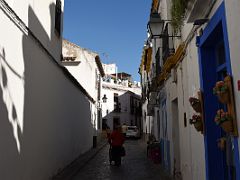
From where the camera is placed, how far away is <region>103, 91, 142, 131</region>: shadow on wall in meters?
46.3

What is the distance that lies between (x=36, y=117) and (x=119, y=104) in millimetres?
40462

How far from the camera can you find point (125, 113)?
49.3m

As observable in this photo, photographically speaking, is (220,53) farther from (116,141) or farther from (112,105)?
(112,105)

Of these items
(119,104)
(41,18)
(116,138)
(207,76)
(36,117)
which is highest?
(119,104)

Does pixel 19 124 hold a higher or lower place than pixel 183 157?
higher

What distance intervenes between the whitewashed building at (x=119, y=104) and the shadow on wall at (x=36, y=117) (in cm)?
3295

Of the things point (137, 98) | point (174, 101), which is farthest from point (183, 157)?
point (137, 98)

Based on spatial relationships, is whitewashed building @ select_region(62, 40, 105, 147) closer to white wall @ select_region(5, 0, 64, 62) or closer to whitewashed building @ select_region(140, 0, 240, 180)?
white wall @ select_region(5, 0, 64, 62)

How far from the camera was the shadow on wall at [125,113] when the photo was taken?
152ft

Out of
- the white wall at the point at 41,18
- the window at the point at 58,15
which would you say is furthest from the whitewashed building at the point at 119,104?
the white wall at the point at 41,18

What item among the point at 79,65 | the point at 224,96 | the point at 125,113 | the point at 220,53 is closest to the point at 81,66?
the point at 79,65

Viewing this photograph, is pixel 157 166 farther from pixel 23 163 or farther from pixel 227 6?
pixel 227 6

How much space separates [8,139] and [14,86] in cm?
100

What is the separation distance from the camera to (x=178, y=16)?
649cm
